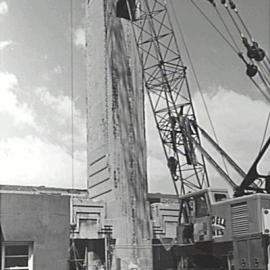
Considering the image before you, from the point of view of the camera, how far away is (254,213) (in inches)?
427

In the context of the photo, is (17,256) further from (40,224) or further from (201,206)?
(201,206)

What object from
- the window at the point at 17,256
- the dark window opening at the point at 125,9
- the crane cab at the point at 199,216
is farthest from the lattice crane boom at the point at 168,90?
the window at the point at 17,256

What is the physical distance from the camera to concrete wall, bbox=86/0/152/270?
65.8 ft

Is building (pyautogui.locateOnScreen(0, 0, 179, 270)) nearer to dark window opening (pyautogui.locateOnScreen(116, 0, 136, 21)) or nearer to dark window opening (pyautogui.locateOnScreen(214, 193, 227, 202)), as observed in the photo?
dark window opening (pyautogui.locateOnScreen(116, 0, 136, 21))

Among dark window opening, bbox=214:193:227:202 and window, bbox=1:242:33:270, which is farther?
window, bbox=1:242:33:270

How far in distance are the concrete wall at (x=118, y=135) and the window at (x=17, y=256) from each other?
18.9ft

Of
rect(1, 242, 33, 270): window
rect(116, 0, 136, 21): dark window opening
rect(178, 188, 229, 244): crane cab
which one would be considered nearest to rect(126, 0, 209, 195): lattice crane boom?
rect(116, 0, 136, 21): dark window opening

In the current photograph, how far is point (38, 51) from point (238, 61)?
1118 centimetres

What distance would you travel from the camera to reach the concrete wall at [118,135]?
790 inches

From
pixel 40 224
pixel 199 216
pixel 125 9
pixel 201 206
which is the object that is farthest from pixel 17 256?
pixel 125 9

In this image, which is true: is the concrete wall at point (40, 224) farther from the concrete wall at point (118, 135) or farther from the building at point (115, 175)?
the concrete wall at point (118, 135)

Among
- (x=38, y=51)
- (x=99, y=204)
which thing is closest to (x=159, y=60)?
(x=99, y=204)

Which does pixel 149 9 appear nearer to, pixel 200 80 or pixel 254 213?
pixel 200 80

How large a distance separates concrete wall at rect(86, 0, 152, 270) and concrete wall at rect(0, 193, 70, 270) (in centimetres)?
504
